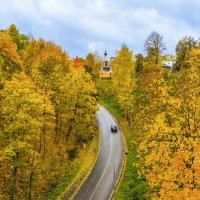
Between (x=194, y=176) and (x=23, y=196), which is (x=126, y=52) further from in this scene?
(x=194, y=176)

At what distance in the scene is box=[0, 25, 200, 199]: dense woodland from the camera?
29672mm

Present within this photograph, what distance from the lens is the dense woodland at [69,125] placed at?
29.7m

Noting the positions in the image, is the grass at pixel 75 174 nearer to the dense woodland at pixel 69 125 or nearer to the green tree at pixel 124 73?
the dense woodland at pixel 69 125

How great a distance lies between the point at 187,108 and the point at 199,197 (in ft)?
27.5

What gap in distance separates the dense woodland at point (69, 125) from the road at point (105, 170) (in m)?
4.31

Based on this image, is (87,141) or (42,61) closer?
(42,61)

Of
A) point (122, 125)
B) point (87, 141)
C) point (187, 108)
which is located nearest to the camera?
point (187, 108)

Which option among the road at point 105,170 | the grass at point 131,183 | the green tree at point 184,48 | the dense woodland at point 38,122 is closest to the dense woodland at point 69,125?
the dense woodland at point 38,122

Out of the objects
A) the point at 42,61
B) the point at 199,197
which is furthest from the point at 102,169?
the point at 199,197

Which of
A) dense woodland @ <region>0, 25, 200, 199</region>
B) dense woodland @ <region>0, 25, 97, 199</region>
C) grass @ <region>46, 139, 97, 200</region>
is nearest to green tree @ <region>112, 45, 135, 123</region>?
dense woodland @ <region>0, 25, 200, 199</region>

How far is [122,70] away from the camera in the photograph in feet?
279

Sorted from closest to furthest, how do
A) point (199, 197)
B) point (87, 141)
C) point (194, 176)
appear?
point (199, 197) < point (194, 176) < point (87, 141)

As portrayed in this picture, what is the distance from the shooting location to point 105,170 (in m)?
57.1

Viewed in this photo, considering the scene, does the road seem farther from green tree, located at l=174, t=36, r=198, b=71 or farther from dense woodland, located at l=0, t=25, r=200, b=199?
green tree, located at l=174, t=36, r=198, b=71
